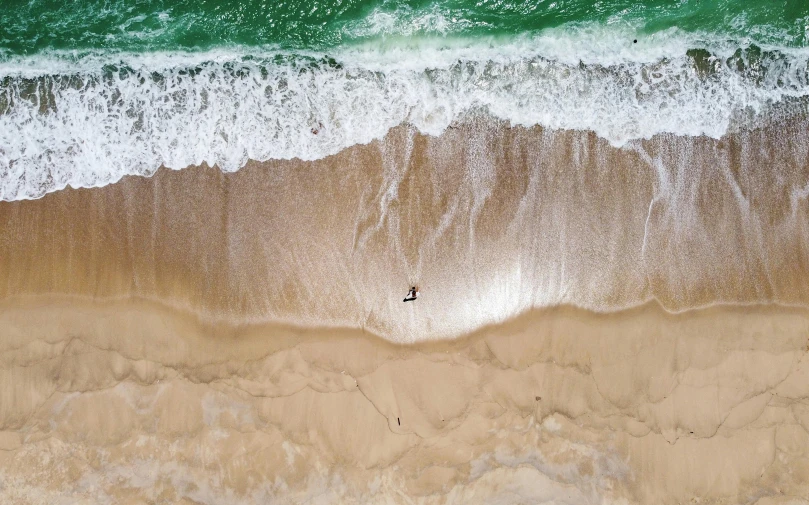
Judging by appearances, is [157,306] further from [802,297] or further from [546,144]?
[802,297]

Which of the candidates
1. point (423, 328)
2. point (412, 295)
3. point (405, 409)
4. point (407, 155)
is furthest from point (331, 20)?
point (405, 409)

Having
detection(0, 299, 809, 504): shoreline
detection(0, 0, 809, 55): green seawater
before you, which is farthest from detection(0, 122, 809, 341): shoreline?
detection(0, 0, 809, 55): green seawater

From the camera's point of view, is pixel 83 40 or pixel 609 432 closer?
A: pixel 609 432

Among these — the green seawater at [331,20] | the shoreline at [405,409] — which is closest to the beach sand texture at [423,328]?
the shoreline at [405,409]

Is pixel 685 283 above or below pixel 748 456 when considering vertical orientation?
above

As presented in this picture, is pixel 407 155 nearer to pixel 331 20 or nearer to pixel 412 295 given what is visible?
pixel 412 295

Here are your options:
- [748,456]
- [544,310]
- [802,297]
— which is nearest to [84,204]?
[544,310]
